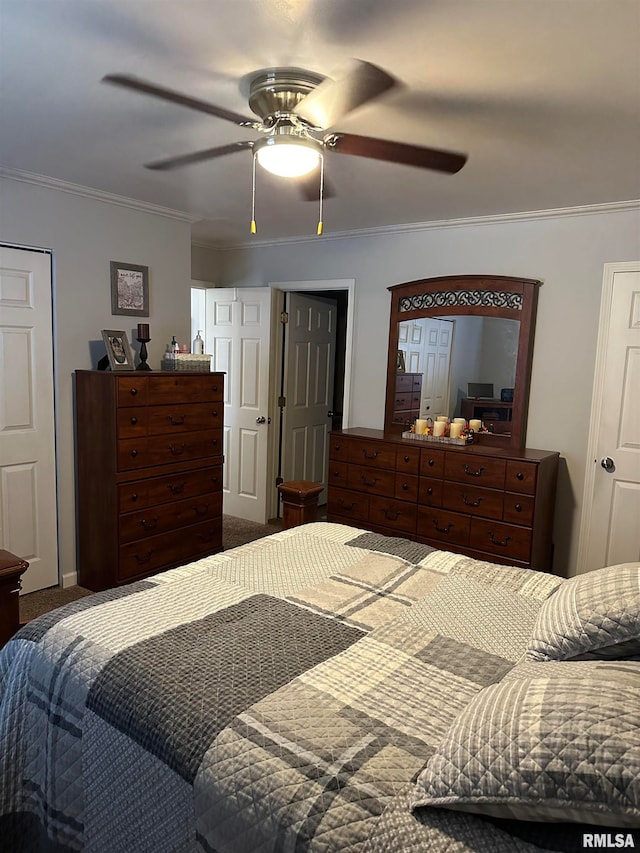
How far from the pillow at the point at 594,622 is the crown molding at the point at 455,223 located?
2654mm

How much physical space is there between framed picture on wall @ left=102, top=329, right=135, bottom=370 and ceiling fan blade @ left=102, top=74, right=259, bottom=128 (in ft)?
5.64

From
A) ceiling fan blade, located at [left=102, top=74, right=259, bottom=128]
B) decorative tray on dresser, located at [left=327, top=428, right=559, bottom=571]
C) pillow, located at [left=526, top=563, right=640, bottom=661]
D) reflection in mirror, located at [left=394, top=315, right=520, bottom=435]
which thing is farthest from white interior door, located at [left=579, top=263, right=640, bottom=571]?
ceiling fan blade, located at [left=102, top=74, right=259, bottom=128]

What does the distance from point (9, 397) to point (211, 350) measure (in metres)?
2.21

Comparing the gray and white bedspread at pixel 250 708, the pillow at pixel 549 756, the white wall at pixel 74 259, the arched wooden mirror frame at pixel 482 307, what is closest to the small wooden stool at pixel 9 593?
the gray and white bedspread at pixel 250 708

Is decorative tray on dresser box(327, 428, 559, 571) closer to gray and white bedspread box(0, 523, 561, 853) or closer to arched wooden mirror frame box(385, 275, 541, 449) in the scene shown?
arched wooden mirror frame box(385, 275, 541, 449)

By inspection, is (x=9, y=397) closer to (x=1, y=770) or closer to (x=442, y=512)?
(x=1, y=770)

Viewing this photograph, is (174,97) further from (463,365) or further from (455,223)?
(463,365)

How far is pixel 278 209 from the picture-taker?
12.4ft

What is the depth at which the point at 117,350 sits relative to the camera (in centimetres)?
354

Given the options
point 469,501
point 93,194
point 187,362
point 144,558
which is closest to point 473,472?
point 469,501

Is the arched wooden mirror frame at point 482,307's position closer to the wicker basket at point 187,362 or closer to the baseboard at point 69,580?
the wicker basket at point 187,362

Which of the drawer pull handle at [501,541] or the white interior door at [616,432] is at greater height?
the white interior door at [616,432]

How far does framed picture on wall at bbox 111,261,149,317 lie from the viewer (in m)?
3.74

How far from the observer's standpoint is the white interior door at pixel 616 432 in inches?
132
